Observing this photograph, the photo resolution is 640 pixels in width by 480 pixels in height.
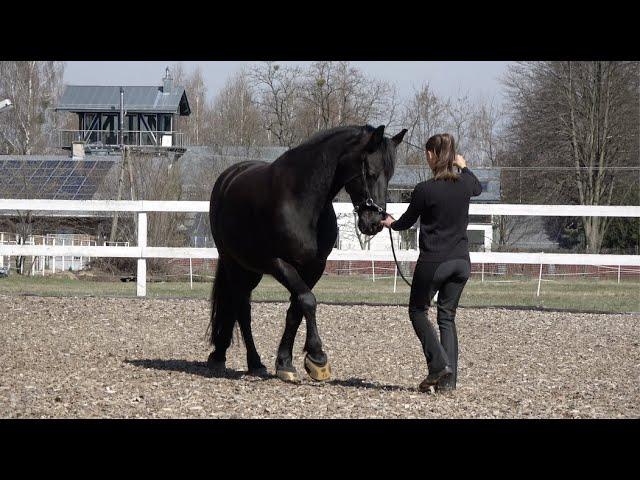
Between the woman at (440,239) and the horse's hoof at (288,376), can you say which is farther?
the horse's hoof at (288,376)

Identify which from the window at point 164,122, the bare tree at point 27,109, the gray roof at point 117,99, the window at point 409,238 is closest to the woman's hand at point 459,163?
the window at point 409,238

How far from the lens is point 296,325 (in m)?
7.09

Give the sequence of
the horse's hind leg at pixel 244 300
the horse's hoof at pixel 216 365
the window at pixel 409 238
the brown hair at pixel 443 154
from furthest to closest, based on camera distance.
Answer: the window at pixel 409 238
the horse's hoof at pixel 216 365
the horse's hind leg at pixel 244 300
the brown hair at pixel 443 154

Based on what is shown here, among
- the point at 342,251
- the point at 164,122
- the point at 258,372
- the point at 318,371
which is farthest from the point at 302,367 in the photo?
the point at 164,122

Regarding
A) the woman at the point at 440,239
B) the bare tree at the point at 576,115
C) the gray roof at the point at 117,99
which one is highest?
the gray roof at the point at 117,99

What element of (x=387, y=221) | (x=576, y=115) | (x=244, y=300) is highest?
(x=576, y=115)

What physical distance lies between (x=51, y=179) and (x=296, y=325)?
21.0m

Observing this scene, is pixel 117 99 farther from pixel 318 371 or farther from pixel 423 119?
pixel 318 371

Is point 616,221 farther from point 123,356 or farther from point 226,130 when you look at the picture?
point 123,356

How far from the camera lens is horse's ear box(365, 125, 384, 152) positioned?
6391mm

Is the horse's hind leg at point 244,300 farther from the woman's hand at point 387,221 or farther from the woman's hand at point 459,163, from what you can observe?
the woman's hand at point 459,163

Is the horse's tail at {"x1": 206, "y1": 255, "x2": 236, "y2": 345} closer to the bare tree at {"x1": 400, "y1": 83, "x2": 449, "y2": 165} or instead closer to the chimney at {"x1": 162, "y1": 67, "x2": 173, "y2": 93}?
the bare tree at {"x1": 400, "y1": 83, "x2": 449, "y2": 165}

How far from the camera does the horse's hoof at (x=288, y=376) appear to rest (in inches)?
272
